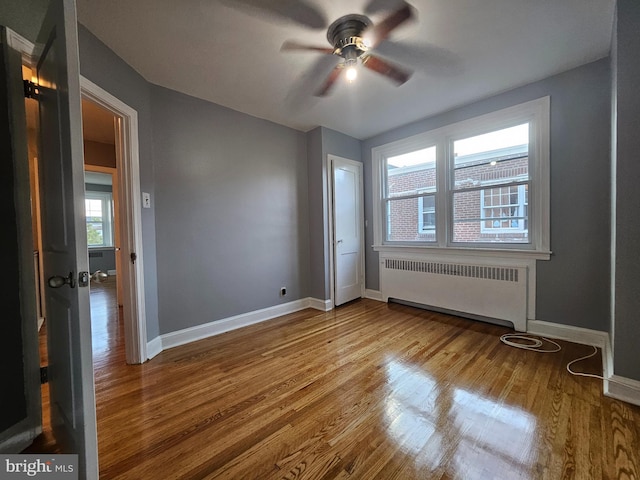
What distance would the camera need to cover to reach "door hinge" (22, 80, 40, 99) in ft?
4.65

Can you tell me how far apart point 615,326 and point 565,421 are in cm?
74

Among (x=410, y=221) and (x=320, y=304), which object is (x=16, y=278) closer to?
(x=320, y=304)

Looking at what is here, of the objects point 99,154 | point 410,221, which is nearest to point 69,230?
point 410,221

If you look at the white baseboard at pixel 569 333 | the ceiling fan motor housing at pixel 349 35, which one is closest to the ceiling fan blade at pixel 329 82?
the ceiling fan motor housing at pixel 349 35

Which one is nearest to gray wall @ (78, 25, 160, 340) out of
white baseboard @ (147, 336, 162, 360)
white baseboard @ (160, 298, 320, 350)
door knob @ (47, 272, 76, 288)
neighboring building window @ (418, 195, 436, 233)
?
white baseboard @ (147, 336, 162, 360)

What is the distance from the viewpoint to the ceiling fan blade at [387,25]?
1.68 m

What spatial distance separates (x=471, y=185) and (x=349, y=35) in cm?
226

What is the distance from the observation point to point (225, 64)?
221cm

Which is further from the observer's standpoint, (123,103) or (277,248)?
(277,248)

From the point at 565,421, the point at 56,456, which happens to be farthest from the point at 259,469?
the point at 565,421

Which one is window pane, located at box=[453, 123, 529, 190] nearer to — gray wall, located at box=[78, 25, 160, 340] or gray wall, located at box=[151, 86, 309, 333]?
gray wall, located at box=[151, 86, 309, 333]

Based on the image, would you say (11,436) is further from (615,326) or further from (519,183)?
(519,183)

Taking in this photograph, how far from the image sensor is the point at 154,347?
94.5 inches

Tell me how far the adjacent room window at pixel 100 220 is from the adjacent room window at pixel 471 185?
25.9 ft
